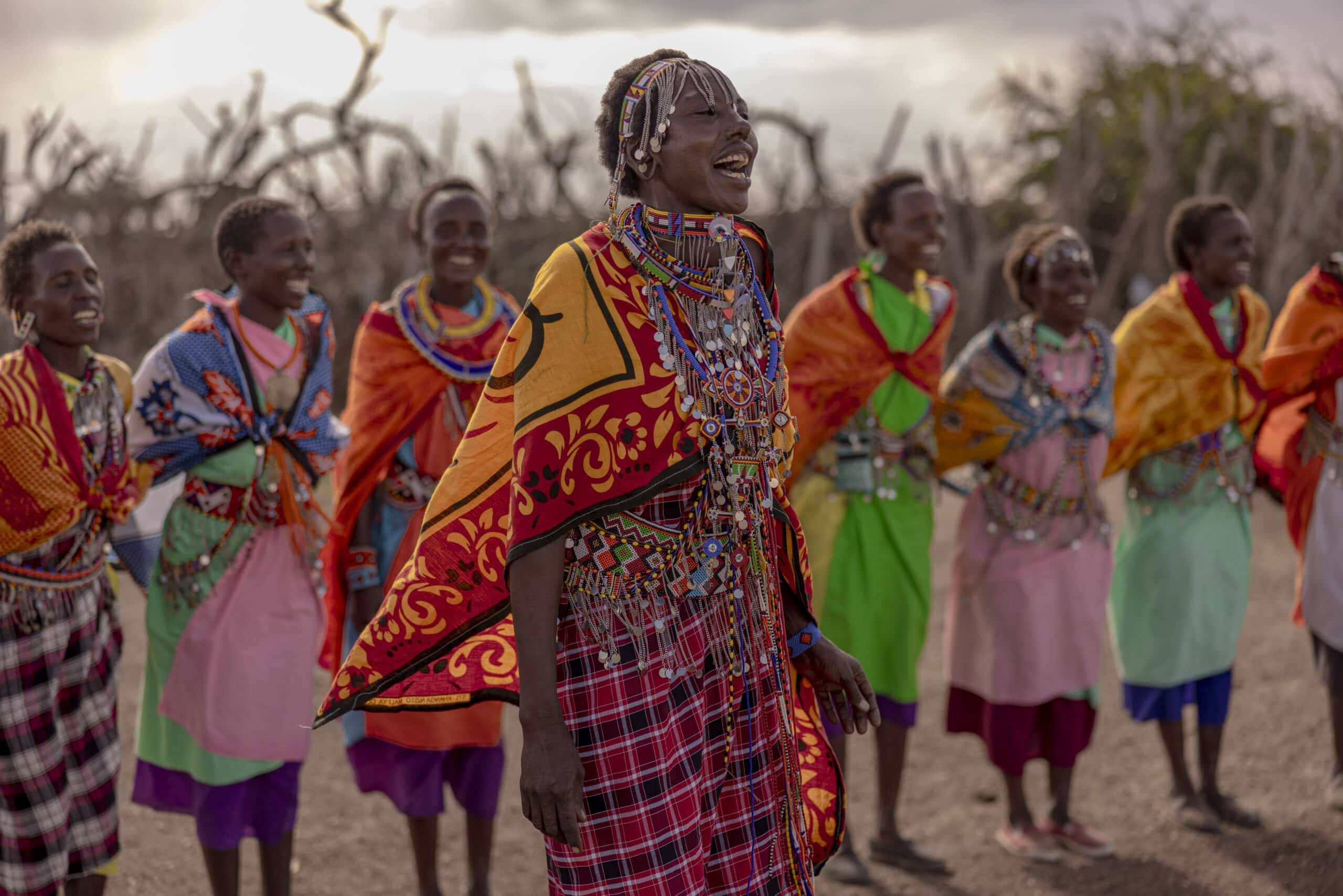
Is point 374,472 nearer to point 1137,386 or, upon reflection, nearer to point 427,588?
point 427,588

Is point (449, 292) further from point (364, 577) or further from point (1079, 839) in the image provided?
point (1079, 839)

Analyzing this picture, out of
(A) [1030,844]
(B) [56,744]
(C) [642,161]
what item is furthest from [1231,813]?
(B) [56,744]

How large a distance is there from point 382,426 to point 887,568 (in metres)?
1.87

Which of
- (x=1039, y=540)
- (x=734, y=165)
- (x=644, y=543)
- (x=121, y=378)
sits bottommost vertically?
(x=1039, y=540)

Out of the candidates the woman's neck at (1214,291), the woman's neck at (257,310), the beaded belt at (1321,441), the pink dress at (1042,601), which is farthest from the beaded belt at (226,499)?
the beaded belt at (1321,441)

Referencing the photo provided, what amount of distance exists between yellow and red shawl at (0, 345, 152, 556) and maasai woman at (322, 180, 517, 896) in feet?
2.82

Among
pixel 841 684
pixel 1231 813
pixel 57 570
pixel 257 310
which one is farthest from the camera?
pixel 1231 813

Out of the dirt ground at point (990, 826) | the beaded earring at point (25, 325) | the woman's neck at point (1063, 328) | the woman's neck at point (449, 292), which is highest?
the woman's neck at point (449, 292)

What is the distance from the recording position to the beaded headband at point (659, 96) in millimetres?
2367

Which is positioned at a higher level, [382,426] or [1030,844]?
[382,426]

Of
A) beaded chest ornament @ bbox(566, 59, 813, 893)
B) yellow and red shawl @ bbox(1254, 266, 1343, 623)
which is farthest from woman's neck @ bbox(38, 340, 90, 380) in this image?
yellow and red shawl @ bbox(1254, 266, 1343, 623)

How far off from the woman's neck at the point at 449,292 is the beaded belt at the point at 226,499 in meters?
0.91

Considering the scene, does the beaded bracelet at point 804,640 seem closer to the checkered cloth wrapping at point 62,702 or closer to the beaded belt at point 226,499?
the beaded belt at point 226,499

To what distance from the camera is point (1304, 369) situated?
5.27 metres
